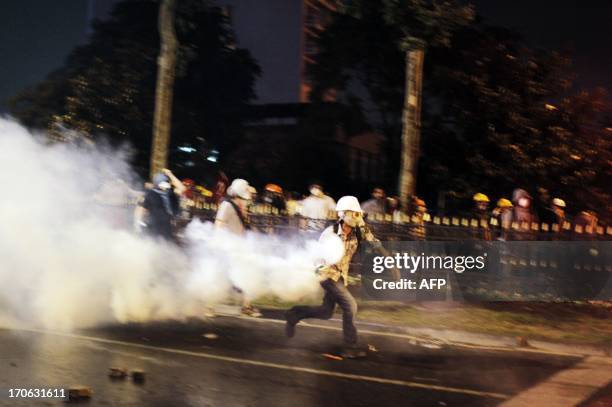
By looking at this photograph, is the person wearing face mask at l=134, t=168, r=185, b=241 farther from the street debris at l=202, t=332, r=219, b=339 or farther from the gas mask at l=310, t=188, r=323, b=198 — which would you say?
the gas mask at l=310, t=188, r=323, b=198

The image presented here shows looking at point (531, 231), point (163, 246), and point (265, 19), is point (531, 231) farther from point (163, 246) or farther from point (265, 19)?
point (265, 19)

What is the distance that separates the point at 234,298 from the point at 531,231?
4966 millimetres

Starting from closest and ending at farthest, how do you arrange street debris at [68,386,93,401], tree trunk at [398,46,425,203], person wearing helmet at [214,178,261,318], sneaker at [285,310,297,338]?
1. street debris at [68,386,93,401]
2. sneaker at [285,310,297,338]
3. person wearing helmet at [214,178,261,318]
4. tree trunk at [398,46,425,203]

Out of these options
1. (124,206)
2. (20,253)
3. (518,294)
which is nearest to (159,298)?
(20,253)

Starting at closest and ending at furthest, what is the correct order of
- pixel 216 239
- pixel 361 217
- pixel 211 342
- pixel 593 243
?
pixel 361 217
pixel 211 342
pixel 216 239
pixel 593 243

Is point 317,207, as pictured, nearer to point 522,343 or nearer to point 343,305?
point 522,343

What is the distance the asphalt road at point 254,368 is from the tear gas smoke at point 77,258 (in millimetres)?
543

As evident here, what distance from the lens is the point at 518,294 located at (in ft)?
41.2

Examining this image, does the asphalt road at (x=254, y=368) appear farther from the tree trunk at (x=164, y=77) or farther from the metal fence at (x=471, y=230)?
the tree trunk at (x=164, y=77)

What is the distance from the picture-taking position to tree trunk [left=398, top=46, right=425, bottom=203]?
15.4 m

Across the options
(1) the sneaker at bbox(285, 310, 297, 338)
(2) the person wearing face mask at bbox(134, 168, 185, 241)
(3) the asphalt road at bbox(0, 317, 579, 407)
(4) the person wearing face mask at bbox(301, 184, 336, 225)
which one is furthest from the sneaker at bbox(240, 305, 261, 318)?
(4) the person wearing face mask at bbox(301, 184, 336, 225)

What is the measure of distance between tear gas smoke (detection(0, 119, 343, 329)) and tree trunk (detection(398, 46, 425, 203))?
214 inches

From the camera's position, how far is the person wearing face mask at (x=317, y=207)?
46.5 feet

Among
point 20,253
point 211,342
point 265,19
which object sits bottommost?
point 211,342
